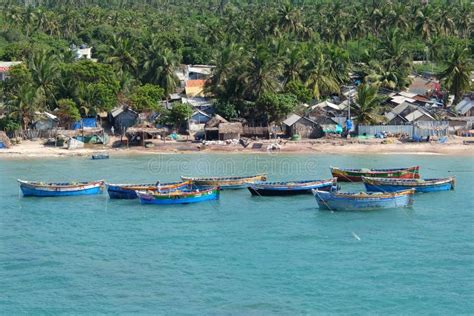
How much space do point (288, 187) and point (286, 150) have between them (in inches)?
653

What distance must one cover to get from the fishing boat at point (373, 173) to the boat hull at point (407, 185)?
1.95 meters

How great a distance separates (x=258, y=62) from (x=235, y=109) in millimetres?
4911

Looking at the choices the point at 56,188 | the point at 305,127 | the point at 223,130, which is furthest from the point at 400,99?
the point at 56,188

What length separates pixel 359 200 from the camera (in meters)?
49.1

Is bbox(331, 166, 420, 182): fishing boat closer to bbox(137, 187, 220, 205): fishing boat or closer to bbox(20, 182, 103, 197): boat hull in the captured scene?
bbox(137, 187, 220, 205): fishing boat

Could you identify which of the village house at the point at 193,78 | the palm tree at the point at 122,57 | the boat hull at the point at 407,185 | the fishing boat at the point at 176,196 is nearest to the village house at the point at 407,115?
the boat hull at the point at 407,185

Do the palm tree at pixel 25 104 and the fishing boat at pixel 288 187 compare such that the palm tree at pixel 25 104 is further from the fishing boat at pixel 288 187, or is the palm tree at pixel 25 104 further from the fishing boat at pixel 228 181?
the fishing boat at pixel 288 187

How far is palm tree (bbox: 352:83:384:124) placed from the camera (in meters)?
72.7

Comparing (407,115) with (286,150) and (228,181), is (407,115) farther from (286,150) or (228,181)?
(228,181)

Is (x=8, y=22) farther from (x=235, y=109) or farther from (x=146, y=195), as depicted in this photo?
(x=146, y=195)

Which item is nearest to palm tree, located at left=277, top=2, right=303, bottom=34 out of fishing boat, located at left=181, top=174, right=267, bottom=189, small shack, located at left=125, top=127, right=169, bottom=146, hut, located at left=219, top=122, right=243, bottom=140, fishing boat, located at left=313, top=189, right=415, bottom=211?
hut, located at left=219, top=122, right=243, bottom=140

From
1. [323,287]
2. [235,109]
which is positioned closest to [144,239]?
[323,287]

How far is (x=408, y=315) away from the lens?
32.8 m

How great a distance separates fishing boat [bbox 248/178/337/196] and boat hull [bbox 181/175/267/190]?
191 centimetres
